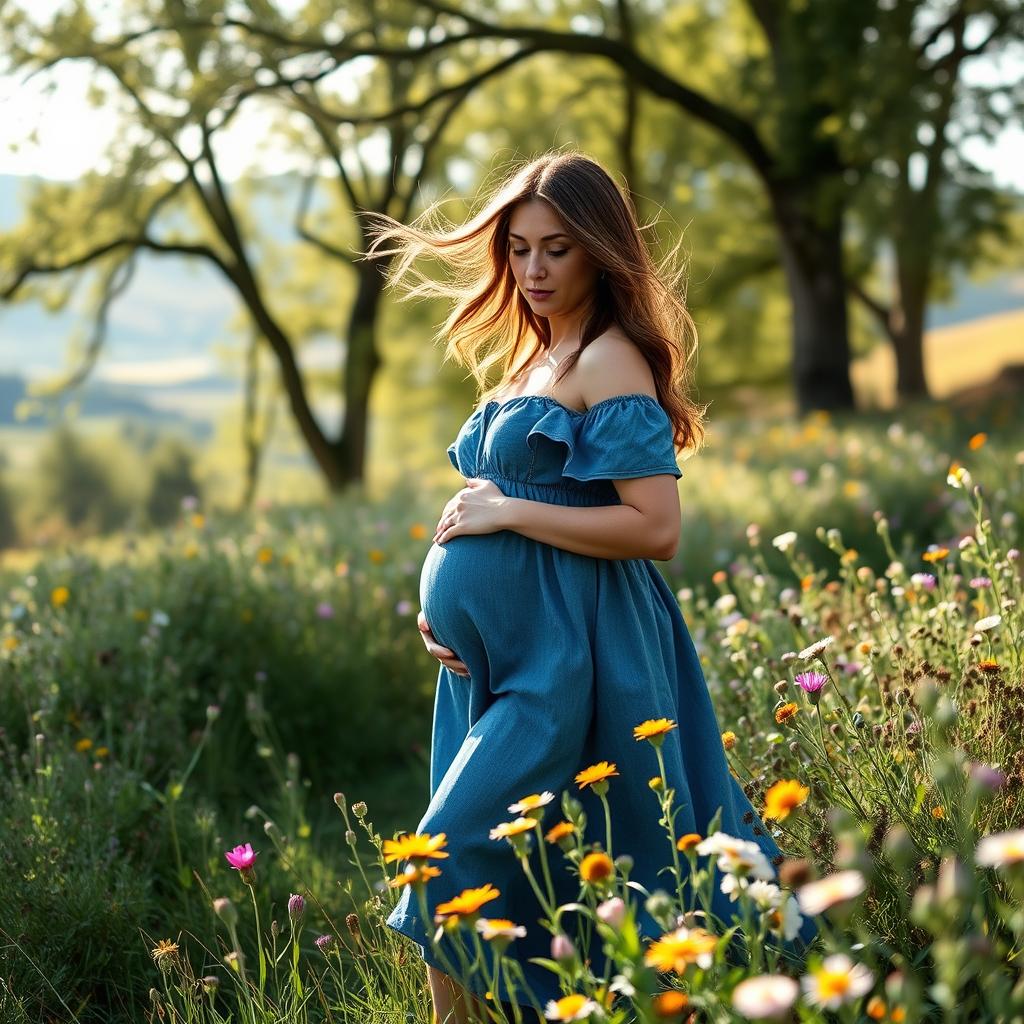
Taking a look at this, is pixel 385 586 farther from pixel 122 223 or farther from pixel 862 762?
pixel 122 223

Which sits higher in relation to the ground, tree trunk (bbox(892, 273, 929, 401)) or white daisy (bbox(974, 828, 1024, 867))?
tree trunk (bbox(892, 273, 929, 401))

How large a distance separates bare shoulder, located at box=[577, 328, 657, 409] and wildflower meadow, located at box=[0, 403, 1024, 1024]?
0.66m

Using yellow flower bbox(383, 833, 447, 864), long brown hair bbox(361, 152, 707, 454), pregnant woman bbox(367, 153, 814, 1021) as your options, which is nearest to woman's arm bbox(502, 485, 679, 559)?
pregnant woman bbox(367, 153, 814, 1021)

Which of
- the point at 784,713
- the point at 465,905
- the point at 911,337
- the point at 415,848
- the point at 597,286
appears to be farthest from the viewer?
the point at 911,337

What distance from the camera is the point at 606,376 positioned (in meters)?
2.61

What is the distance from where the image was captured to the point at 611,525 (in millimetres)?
2508

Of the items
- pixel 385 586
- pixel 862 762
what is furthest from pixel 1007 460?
pixel 862 762

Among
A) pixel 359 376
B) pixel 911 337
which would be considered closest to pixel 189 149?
pixel 359 376

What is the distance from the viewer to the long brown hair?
2680mm

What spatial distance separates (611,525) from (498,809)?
1.99 ft

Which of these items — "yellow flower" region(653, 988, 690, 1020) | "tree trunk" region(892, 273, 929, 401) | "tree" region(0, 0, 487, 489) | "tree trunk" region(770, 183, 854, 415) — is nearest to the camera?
"yellow flower" region(653, 988, 690, 1020)

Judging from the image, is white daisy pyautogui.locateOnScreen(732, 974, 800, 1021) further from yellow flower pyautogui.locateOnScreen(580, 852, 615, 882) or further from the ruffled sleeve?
the ruffled sleeve

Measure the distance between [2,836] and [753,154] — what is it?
38.7 ft

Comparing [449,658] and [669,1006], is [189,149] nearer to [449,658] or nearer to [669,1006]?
[449,658]
